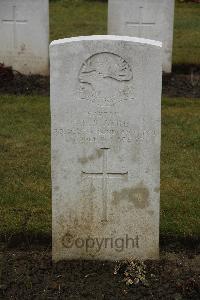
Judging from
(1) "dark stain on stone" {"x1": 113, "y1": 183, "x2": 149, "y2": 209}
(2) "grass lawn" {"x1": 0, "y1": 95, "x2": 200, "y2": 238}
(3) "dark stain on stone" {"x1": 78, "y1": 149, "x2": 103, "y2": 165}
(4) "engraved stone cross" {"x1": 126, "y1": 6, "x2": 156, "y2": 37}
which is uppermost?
(4) "engraved stone cross" {"x1": 126, "y1": 6, "x2": 156, "y2": 37}

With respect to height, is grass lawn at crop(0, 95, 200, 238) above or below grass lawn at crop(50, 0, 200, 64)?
below

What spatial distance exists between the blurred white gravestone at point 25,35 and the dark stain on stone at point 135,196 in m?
5.59

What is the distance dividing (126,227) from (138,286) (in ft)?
1.31

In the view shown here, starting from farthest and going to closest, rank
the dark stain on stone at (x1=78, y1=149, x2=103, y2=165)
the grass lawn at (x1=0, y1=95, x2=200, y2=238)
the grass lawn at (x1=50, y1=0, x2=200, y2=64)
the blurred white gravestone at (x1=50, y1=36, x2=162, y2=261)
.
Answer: the grass lawn at (x1=50, y1=0, x2=200, y2=64) → the grass lawn at (x1=0, y1=95, x2=200, y2=238) → the dark stain on stone at (x1=78, y1=149, x2=103, y2=165) → the blurred white gravestone at (x1=50, y1=36, x2=162, y2=261)

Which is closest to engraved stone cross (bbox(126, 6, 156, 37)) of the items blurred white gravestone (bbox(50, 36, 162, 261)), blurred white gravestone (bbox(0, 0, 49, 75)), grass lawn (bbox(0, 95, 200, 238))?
blurred white gravestone (bbox(0, 0, 49, 75))

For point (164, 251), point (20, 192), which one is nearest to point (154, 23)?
point (20, 192)

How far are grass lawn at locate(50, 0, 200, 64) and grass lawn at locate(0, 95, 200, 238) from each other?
3295 mm

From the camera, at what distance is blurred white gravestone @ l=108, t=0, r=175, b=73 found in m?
9.59

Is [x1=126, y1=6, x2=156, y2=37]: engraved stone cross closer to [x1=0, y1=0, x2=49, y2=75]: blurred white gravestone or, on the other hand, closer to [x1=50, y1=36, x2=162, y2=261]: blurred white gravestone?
[x1=0, y1=0, x2=49, y2=75]: blurred white gravestone

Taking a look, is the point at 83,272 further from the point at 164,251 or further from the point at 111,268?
the point at 164,251

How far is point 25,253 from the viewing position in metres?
4.74

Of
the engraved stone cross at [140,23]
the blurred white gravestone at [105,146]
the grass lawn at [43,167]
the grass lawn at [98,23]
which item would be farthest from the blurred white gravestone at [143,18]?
the blurred white gravestone at [105,146]

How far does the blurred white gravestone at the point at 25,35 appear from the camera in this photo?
9469 mm

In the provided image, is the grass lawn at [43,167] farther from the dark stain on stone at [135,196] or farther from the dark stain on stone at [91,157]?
the dark stain on stone at [91,157]
